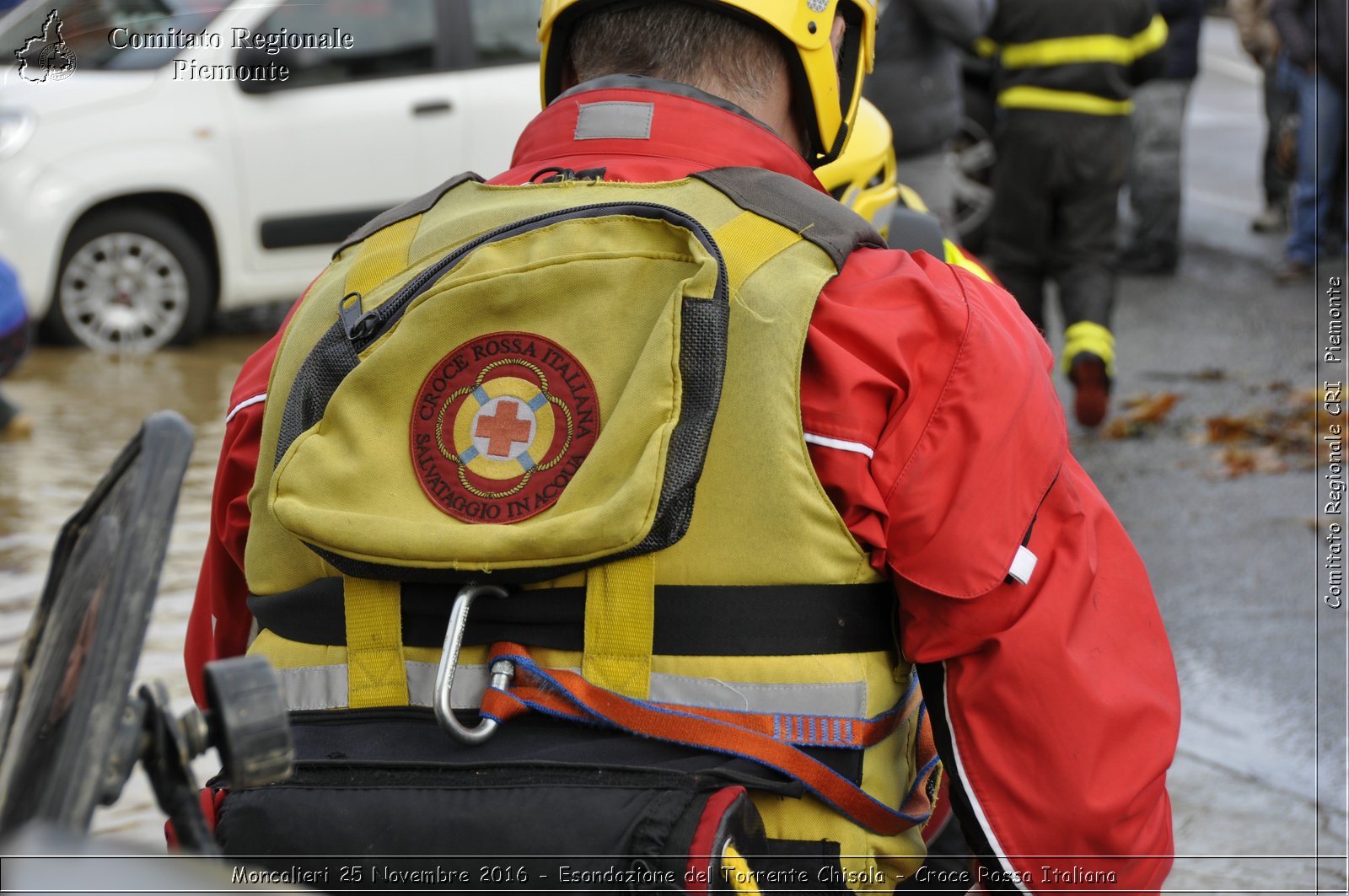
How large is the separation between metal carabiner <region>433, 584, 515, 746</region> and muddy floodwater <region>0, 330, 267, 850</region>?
1521 mm

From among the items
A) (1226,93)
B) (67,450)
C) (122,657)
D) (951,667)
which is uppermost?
(122,657)

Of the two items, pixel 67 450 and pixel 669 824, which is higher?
pixel 669 824

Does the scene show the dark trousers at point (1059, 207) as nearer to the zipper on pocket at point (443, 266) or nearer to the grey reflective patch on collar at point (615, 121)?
the grey reflective patch on collar at point (615, 121)

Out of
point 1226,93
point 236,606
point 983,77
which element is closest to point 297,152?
point 983,77

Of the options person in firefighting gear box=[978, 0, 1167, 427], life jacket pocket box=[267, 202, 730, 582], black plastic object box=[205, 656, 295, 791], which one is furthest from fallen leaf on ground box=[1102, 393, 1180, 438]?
black plastic object box=[205, 656, 295, 791]

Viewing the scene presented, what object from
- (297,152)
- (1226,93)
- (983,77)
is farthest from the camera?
(1226,93)

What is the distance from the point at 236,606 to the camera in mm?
2182

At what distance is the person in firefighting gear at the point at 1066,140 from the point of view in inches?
258

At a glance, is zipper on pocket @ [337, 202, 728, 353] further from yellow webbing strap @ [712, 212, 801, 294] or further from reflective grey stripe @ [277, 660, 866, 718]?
reflective grey stripe @ [277, 660, 866, 718]

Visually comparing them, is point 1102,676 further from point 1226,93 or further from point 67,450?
point 1226,93

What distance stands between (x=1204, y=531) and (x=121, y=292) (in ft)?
17.7

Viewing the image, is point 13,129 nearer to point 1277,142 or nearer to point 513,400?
point 513,400

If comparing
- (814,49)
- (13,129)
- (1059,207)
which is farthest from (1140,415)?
(13,129)

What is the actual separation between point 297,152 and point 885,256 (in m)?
6.63
